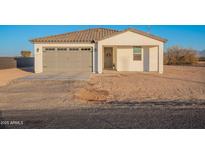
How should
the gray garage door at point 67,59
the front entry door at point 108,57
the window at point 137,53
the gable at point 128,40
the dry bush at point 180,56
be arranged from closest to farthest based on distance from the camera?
1. the gable at point 128,40
2. the gray garage door at point 67,59
3. the window at point 137,53
4. the front entry door at point 108,57
5. the dry bush at point 180,56

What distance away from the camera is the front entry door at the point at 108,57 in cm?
2386

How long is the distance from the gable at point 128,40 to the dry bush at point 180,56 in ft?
70.9

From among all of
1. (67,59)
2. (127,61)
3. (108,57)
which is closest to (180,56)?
(108,57)

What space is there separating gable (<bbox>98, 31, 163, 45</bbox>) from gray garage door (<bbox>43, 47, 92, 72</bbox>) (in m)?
2.19

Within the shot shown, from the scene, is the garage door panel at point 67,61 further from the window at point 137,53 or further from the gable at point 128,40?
the window at point 137,53

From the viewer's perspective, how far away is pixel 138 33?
19703mm

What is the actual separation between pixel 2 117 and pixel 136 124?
4093 mm

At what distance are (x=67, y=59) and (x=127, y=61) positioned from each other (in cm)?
637

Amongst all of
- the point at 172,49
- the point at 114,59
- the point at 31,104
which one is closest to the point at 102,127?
the point at 31,104

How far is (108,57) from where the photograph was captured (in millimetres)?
24359

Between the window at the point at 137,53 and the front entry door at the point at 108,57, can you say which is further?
the front entry door at the point at 108,57

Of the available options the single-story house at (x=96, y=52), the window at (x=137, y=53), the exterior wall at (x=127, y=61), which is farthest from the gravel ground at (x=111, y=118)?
the window at (x=137, y=53)

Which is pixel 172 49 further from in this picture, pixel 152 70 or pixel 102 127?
pixel 102 127

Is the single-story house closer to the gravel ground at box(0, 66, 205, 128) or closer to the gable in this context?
the gable
